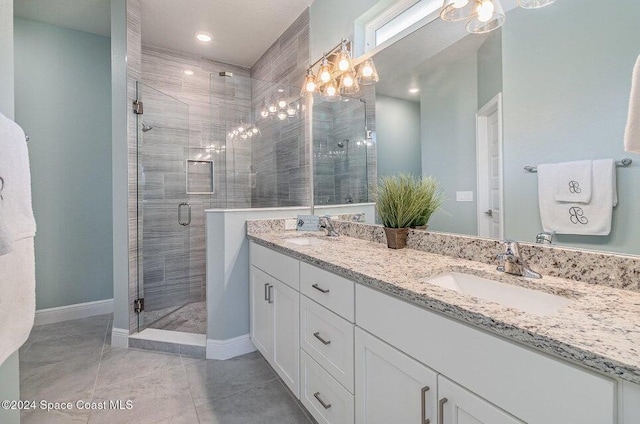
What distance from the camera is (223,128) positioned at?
3.22 metres

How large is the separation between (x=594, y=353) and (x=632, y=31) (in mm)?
926

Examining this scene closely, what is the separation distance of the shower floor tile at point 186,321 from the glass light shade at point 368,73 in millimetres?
2188

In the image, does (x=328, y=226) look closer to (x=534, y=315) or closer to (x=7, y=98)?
(x=534, y=315)

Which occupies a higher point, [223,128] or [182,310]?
[223,128]

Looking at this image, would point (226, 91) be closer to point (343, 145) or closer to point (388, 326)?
point (343, 145)

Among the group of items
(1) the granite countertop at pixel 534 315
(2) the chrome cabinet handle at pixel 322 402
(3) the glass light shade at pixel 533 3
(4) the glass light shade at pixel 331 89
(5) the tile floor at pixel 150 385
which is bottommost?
(5) the tile floor at pixel 150 385

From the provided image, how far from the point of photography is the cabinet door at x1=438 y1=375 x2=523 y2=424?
0.66 meters

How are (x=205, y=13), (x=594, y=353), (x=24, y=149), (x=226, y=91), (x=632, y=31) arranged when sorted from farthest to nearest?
(x=226, y=91) → (x=205, y=13) → (x=24, y=149) → (x=632, y=31) → (x=594, y=353)

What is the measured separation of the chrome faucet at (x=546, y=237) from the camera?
1059 millimetres

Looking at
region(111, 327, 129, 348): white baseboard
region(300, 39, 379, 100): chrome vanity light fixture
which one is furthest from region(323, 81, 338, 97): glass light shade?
region(111, 327, 129, 348): white baseboard

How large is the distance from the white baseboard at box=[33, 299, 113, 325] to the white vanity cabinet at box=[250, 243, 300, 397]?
5.95 ft

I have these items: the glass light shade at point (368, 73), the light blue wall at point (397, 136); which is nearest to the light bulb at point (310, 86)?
the glass light shade at point (368, 73)

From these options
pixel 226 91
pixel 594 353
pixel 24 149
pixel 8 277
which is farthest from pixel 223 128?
pixel 594 353

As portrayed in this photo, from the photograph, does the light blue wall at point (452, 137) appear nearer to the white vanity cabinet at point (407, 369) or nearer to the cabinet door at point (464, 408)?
the white vanity cabinet at point (407, 369)
